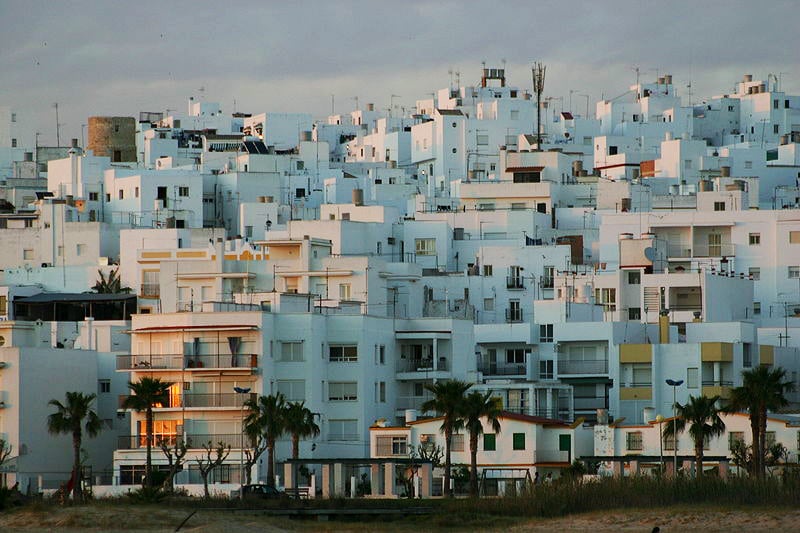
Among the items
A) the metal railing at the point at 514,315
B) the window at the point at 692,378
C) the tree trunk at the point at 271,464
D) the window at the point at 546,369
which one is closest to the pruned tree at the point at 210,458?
the tree trunk at the point at 271,464

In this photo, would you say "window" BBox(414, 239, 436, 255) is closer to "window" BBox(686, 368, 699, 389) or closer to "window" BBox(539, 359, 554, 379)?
"window" BBox(539, 359, 554, 379)

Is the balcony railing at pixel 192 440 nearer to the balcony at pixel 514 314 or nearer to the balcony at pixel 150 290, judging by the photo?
the balcony at pixel 150 290

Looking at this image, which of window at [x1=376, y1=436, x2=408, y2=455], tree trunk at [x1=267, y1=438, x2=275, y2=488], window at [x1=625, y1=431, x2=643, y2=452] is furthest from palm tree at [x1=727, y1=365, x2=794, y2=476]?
tree trunk at [x1=267, y1=438, x2=275, y2=488]

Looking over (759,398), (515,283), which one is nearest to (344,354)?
(759,398)

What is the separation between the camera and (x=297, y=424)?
85.4 metres

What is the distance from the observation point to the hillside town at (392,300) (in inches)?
3519

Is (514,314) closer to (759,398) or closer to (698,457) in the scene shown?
(759,398)

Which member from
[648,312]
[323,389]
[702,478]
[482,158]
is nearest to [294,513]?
[702,478]

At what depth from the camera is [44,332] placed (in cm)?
10625

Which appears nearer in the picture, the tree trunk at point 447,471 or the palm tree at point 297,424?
the tree trunk at point 447,471

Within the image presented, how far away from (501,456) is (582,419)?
5.24 meters

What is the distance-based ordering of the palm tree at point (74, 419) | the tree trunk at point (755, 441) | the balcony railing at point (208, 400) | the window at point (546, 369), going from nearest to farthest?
1. the tree trunk at point (755, 441)
2. the palm tree at point (74, 419)
3. the balcony railing at point (208, 400)
4. the window at point (546, 369)

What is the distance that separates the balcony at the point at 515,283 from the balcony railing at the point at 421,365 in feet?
83.5

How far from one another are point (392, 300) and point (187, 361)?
22441 mm
